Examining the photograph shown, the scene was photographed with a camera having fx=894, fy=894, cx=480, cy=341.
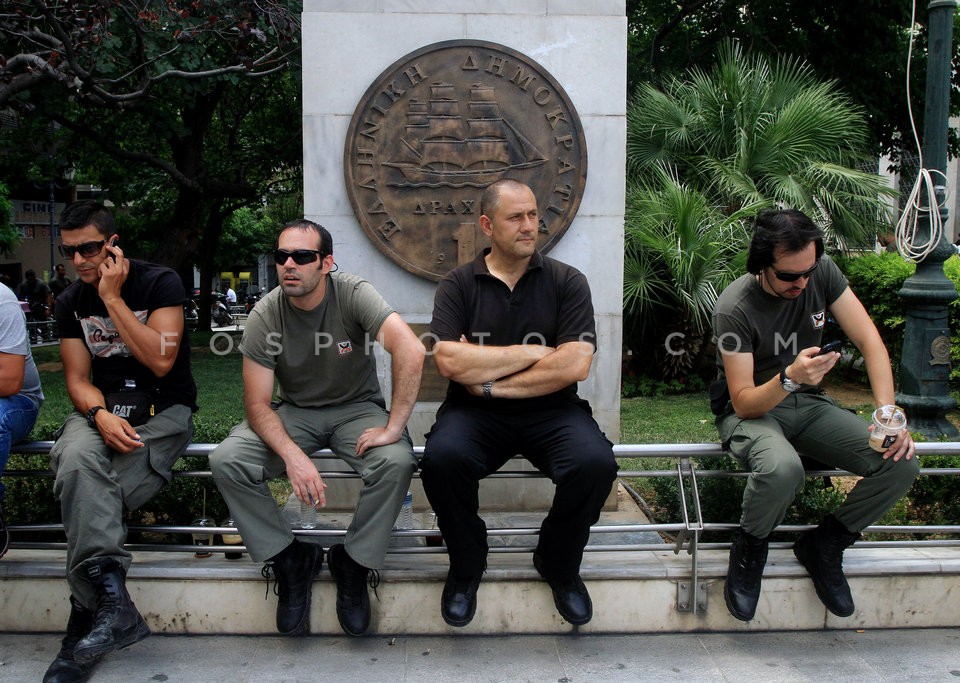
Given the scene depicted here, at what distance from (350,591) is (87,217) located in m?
2.01

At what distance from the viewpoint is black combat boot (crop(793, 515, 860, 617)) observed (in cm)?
385

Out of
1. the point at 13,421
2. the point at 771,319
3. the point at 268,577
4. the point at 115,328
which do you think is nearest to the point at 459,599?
the point at 268,577

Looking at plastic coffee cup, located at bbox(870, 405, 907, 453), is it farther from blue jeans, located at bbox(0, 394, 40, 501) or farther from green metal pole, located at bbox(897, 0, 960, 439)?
green metal pole, located at bbox(897, 0, 960, 439)

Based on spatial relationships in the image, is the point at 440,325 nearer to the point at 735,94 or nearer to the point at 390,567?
the point at 390,567

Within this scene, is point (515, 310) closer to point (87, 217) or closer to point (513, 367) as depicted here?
point (513, 367)

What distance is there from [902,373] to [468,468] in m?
5.56

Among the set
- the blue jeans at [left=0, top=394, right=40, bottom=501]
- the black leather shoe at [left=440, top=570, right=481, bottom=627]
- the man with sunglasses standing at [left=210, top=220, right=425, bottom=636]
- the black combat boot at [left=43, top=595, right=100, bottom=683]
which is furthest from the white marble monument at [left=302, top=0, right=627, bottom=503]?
the black combat boot at [left=43, top=595, right=100, bottom=683]

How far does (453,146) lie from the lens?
5.06 meters

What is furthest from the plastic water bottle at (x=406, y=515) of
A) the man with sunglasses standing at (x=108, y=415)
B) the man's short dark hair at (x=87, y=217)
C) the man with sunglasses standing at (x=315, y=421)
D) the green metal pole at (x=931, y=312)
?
the green metal pole at (x=931, y=312)

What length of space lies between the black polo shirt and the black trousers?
0.55 ft

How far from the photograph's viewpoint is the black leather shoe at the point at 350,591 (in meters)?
3.76

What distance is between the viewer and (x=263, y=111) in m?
17.1

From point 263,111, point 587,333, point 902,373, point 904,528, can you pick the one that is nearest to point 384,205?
point 587,333

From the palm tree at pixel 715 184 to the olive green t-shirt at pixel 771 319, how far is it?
4.74 metres
